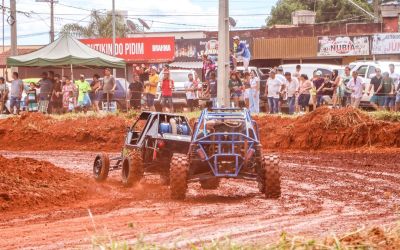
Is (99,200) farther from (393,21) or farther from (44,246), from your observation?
(393,21)

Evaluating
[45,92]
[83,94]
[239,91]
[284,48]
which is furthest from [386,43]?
[239,91]

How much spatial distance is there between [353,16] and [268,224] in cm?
7549

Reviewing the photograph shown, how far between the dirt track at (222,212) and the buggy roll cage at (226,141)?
0.63m

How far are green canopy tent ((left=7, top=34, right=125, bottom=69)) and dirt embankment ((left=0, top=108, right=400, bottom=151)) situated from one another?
5.04 meters

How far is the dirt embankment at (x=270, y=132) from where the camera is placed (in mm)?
26031

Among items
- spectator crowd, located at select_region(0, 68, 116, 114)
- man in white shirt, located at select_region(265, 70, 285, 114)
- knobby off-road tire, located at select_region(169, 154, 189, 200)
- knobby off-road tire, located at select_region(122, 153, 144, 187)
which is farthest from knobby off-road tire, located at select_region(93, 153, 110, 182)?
spectator crowd, located at select_region(0, 68, 116, 114)

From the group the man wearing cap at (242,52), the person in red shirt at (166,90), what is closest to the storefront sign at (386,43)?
the person in red shirt at (166,90)

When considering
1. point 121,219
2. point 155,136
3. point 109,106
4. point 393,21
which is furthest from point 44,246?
point 393,21

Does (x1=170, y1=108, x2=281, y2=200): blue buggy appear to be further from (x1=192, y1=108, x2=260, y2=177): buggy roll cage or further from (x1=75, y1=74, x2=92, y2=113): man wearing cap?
(x1=75, y1=74, x2=92, y2=113): man wearing cap

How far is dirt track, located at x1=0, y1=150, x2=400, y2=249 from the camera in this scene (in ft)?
35.8

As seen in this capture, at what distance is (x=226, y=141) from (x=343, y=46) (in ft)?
131

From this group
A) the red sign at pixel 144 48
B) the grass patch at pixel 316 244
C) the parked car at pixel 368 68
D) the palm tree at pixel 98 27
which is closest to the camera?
the grass patch at pixel 316 244

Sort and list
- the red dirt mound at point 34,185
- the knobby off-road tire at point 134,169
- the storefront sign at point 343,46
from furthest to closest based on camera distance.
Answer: the storefront sign at point 343,46, the knobby off-road tire at point 134,169, the red dirt mound at point 34,185

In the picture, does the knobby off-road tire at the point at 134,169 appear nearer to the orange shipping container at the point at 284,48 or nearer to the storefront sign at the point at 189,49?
the orange shipping container at the point at 284,48
